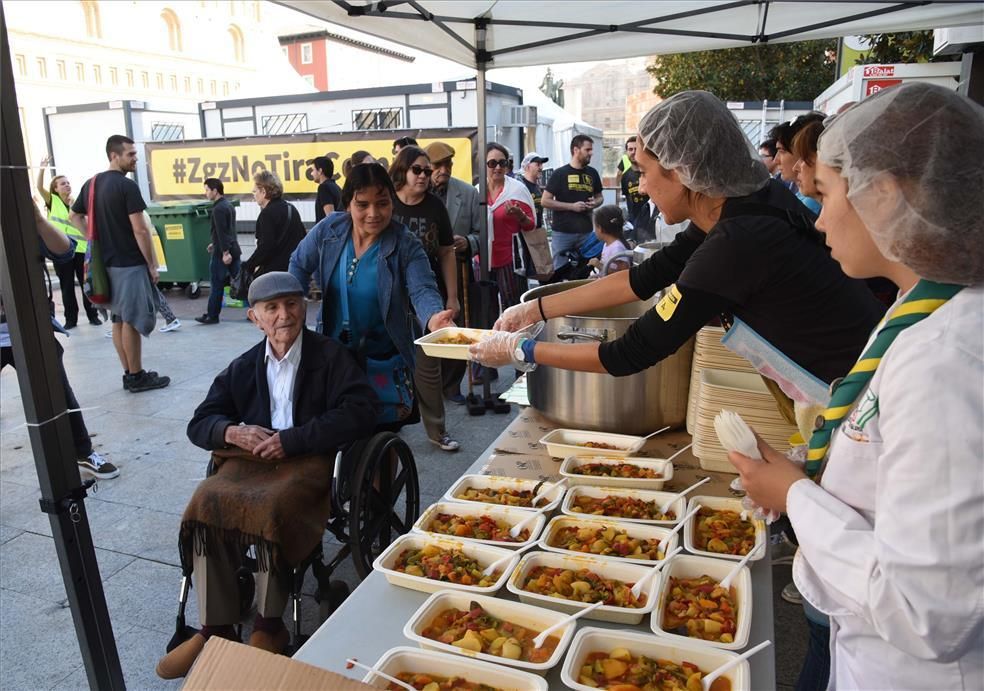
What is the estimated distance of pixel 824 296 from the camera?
5.25ft

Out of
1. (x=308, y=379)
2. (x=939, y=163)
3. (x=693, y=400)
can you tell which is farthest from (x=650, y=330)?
(x=308, y=379)

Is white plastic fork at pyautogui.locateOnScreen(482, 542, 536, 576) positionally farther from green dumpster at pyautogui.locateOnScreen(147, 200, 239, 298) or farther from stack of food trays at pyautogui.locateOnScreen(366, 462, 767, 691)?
green dumpster at pyautogui.locateOnScreen(147, 200, 239, 298)

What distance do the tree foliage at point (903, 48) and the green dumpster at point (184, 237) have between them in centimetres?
857

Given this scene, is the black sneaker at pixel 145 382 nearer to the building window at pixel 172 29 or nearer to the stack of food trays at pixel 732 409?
the stack of food trays at pixel 732 409

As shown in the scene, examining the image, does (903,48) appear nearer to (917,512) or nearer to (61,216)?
(917,512)

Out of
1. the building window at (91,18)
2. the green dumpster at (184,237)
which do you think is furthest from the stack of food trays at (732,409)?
the building window at (91,18)

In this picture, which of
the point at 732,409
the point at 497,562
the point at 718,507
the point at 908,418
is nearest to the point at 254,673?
the point at 497,562

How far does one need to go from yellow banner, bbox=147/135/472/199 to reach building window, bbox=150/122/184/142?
1794 millimetres

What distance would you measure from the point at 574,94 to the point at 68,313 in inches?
2665

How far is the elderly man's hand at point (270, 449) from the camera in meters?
2.36

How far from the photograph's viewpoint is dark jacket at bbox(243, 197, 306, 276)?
20.6 feet

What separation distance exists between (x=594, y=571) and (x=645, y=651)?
28 cm

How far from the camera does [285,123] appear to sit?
10.6 m

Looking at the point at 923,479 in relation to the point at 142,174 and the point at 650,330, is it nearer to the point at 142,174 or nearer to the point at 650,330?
the point at 650,330
